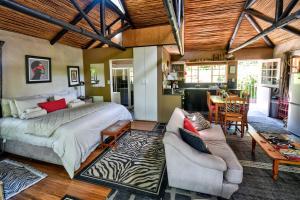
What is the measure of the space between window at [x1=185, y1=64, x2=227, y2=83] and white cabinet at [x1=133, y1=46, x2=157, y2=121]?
300 centimetres

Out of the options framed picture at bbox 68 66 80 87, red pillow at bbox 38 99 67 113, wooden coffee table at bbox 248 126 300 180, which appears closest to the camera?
wooden coffee table at bbox 248 126 300 180

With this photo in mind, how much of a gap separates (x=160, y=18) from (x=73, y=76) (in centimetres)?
363

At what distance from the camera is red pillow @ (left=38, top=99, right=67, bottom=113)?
3797 mm

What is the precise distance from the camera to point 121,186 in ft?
7.50

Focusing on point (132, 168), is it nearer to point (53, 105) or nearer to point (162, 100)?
point (53, 105)

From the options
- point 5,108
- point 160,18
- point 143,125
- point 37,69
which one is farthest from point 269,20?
point 5,108

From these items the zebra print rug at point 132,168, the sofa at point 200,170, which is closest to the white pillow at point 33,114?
the zebra print rug at point 132,168

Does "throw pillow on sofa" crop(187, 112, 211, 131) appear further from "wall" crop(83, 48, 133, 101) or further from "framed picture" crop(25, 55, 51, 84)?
"framed picture" crop(25, 55, 51, 84)

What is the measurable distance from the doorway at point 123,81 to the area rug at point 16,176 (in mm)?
4621

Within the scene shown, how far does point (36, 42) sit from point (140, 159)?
4262 mm

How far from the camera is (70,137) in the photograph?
8.52ft

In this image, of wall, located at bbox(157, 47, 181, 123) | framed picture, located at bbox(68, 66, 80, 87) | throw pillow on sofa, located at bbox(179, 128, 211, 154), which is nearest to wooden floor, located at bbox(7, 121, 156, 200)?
throw pillow on sofa, located at bbox(179, 128, 211, 154)

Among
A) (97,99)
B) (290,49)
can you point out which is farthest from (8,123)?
(290,49)

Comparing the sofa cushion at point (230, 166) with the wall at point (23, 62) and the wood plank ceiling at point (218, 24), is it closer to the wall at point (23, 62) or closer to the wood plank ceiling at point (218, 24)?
the wood plank ceiling at point (218, 24)
